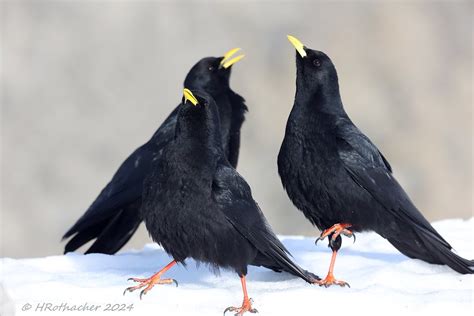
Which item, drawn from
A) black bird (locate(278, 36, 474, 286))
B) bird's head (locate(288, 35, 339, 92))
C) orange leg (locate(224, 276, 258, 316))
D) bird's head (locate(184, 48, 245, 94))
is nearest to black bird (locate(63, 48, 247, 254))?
bird's head (locate(184, 48, 245, 94))

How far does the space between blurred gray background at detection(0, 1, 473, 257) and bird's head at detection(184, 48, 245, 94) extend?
12322 millimetres

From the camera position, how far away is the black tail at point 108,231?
7582mm

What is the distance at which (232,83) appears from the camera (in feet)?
75.0

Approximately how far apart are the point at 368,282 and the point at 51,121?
17191 mm

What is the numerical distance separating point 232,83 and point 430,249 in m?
16.9

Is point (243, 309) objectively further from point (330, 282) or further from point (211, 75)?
point (211, 75)

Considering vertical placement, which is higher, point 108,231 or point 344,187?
point 344,187

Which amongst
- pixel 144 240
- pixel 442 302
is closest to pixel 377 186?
pixel 442 302

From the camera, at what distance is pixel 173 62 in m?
22.7

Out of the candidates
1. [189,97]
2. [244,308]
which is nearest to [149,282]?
[244,308]

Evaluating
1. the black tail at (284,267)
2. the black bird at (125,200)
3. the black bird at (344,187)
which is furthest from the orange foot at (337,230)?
the black bird at (125,200)

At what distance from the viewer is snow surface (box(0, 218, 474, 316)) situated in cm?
534

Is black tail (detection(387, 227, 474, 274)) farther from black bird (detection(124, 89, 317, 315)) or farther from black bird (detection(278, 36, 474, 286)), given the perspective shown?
black bird (detection(124, 89, 317, 315))

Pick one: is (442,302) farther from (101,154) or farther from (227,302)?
(101,154)
